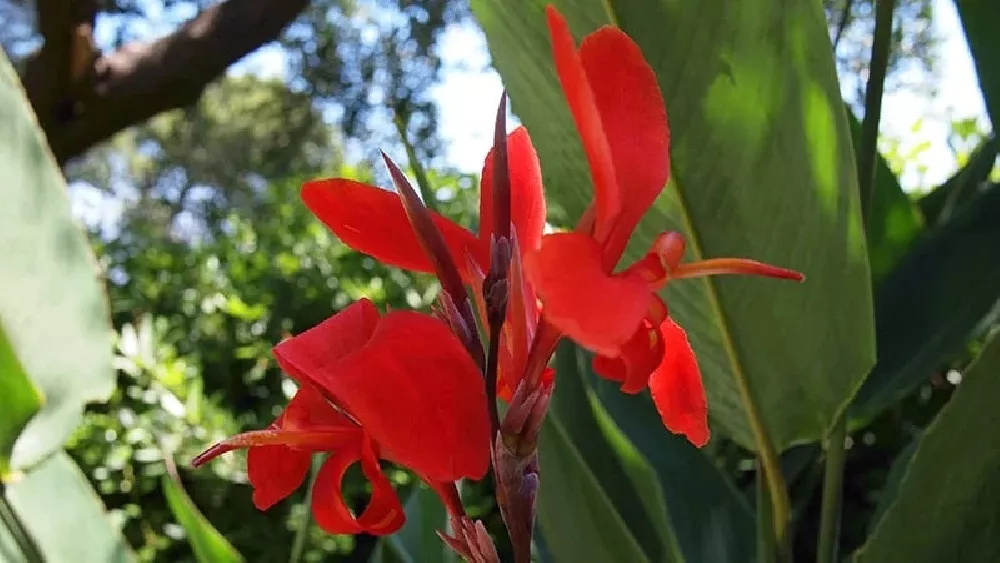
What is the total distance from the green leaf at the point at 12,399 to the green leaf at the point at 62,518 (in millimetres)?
58

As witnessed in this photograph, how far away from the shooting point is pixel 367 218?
227 millimetres

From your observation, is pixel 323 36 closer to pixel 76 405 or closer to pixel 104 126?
pixel 104 126

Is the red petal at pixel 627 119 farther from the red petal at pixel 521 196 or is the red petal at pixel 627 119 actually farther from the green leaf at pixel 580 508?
the green leaf at pixel 580 508

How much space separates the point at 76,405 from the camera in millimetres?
485

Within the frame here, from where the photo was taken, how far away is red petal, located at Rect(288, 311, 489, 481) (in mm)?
181

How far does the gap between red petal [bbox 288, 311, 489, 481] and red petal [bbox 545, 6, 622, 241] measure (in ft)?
0.16

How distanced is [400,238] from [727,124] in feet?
0.60

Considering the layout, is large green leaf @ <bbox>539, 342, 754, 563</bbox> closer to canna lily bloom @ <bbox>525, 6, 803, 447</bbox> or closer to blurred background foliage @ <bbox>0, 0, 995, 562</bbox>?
blurred background foliage @ <bbox>0, 0, 995, 562</bbox>

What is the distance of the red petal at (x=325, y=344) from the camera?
0.68ft

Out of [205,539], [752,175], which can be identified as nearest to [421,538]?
[205,539]

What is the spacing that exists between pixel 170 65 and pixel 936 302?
1.53 m

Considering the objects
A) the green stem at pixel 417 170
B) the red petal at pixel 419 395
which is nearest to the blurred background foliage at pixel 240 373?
the green stem at pixel 417 170

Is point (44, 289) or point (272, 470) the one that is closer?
point (272, 470)

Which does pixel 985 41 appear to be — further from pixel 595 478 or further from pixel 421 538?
pixel 421 538
